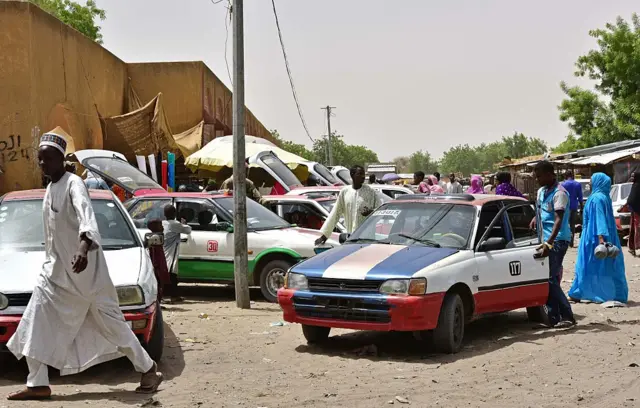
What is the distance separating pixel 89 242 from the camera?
598 centimetres

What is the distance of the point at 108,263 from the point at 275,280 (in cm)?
456

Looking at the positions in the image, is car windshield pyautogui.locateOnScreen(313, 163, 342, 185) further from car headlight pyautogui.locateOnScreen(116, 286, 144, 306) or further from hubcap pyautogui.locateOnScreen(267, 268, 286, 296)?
car headlight pyautogui.locateOnScreen(116, 286, 144, 306)

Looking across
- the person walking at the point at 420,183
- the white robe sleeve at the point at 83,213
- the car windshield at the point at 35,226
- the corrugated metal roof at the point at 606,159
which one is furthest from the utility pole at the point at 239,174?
the corrugated metal roof at the point at 606,159

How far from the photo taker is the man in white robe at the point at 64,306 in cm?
620

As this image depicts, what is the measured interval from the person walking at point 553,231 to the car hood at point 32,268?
439 cm

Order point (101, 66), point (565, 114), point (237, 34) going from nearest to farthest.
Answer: point (237, 34) → point (101, 66) → point (565, 114)

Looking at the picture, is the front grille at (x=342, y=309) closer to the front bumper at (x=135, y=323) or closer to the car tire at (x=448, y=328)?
the car tire at (x=448, y=328)

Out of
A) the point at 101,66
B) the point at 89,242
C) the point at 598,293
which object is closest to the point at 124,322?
the point at 89,242

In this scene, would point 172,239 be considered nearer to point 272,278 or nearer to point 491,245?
point 272,278

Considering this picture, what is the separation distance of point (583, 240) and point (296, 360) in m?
5.28

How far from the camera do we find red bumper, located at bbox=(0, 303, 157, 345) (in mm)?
6758

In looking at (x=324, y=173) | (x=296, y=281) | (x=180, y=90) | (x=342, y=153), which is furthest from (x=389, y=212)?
(x=342, y=153)

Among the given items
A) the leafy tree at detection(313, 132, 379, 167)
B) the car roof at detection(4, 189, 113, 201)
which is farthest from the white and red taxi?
the leafy tree at detection(313, 132, 379, 167)

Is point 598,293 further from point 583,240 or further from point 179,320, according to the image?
point 179,320
